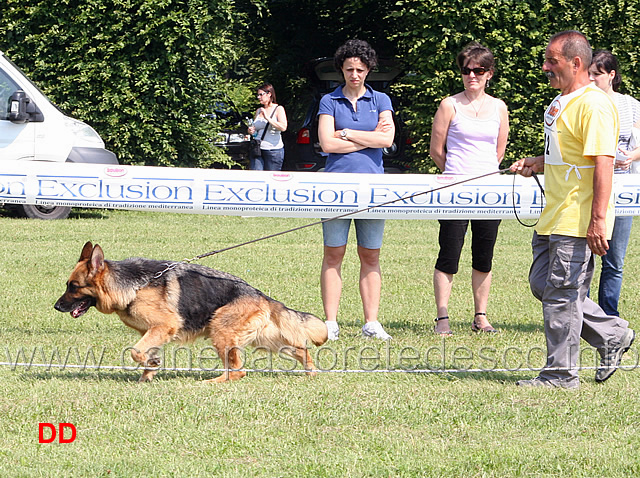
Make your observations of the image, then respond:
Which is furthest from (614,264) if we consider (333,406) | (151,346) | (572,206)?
(151,346)

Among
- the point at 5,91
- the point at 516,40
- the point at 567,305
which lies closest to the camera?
the point at 567,305

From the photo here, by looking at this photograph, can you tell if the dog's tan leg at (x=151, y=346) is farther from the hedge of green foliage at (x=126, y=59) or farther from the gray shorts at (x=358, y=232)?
the hedge of green foliage at (x=126, y=59)

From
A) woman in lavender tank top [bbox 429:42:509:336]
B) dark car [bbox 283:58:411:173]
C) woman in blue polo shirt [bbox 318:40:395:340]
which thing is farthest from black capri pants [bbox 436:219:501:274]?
dark car [bbox 283:58:411:173]

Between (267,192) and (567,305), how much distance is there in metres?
2.49

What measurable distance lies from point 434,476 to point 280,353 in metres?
2.16

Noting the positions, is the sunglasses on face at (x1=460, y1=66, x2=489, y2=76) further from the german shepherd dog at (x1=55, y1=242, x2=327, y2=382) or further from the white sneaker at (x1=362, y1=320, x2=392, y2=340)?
the german shepherd dog at (x1=55, y1=242, x2=327, y2=382)

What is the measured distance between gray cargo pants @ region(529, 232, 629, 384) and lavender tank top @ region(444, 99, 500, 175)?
59.6 inches

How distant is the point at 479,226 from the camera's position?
7.21m

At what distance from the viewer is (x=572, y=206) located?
5105 millimetres

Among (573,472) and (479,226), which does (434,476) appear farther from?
(479,226)

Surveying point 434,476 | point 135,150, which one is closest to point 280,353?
point 434,476

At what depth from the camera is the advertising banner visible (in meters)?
6.59

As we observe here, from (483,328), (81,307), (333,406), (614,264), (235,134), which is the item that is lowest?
(483,328)

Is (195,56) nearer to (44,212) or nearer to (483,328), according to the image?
(44,212)
